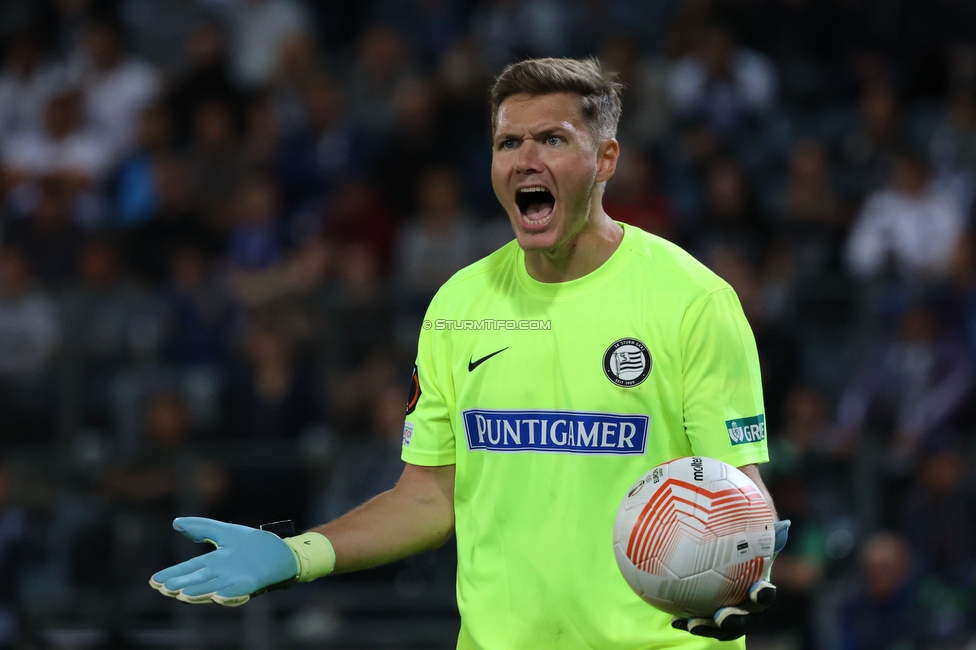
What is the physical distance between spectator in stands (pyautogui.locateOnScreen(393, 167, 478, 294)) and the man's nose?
5913 mm

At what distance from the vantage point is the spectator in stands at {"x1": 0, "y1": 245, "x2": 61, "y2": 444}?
32.4ft

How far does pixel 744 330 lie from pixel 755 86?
790 cm

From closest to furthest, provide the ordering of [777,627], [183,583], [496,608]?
1. [183,583]
2. [496,608]
3. [777,627]

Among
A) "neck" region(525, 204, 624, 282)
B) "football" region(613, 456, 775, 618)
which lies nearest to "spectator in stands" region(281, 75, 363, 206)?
"neck" region(525, 204, 624, 282)

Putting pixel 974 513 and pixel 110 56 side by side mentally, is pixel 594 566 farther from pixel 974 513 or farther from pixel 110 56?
pixel 110 56

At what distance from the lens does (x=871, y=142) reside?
36.4 ft

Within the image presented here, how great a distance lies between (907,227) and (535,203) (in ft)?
22.1

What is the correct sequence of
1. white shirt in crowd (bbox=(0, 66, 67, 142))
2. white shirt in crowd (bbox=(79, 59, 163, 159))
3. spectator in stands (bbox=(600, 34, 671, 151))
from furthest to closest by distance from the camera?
white shirt in crowd (bbox=(0, 66, 67, 142)) < white shirt in crowd (bbox=(79, 59, 163, 159)) < spectator in stands (bbox=(600, 34, 671, 151))

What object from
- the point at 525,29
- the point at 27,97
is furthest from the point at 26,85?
the point at 525,29

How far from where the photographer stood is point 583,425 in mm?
4066

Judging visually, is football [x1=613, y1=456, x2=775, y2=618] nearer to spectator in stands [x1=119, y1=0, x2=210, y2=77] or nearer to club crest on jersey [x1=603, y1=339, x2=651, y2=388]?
club crest on jersey [x1=603, y1=339, x2=651, y2=388]

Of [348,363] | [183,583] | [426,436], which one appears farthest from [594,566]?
[348,363]

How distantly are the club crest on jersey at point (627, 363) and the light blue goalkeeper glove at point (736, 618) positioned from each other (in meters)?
0.66

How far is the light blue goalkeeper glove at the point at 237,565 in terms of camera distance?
3842 millimetres
